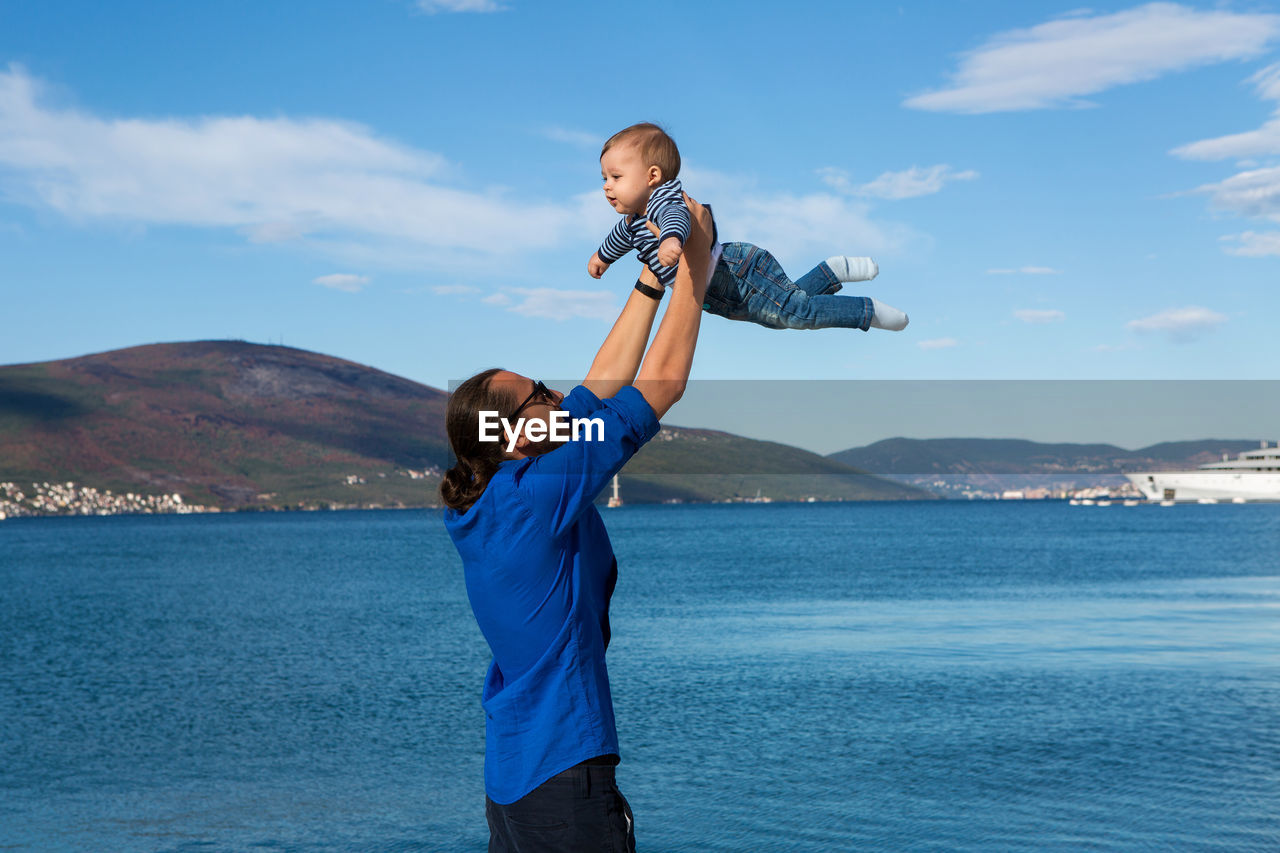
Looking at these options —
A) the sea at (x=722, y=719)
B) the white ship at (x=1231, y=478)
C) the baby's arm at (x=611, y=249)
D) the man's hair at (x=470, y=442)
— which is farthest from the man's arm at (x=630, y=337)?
the white ship at (x=1231, y=478)

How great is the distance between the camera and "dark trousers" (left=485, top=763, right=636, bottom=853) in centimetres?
323

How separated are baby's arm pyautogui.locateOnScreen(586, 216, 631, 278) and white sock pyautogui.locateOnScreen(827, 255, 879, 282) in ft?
2.83

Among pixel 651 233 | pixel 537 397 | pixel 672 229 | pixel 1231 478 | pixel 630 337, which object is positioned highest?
pixel 651 233

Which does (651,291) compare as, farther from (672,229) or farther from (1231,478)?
(1231,478)

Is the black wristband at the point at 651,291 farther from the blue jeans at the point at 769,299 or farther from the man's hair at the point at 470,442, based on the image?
the blue jeans at the point at 769,299

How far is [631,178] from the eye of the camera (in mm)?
3604

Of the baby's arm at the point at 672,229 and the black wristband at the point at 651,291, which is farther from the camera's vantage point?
the black wristband at the point at 651,291

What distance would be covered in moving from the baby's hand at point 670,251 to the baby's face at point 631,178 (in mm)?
572

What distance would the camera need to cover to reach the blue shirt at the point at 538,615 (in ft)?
10.3

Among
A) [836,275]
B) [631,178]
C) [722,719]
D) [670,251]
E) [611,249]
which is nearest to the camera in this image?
[670,251]

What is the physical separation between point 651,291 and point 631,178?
0.61 meters
